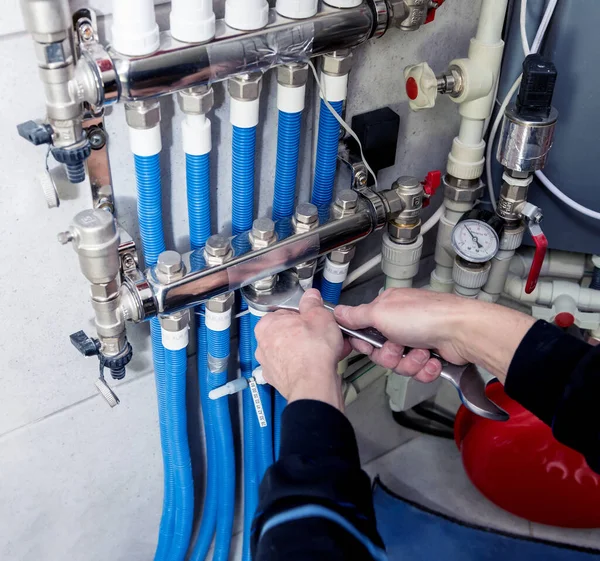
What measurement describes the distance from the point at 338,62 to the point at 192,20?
20 cm

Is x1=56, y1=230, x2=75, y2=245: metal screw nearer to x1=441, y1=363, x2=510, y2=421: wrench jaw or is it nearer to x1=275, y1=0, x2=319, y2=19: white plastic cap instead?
x1=275, y1=0, x2=319, y2=19: white plastic cap

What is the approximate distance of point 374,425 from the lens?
1334 millimetres

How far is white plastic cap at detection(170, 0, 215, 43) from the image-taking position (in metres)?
0.63

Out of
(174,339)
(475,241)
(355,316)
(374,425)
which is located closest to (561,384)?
(355,316)

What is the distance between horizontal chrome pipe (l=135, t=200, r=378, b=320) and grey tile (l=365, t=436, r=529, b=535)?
63 centimetres

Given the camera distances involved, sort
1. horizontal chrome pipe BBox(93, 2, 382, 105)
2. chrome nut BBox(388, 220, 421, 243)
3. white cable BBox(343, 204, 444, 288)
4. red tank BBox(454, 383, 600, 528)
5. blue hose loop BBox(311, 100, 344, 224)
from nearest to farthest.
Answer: horizontal chrome pipe BBox(93, 2, 382, 105)
blue hose loop BBox(311, 100, 344, 224)
chrome nut BBox(388, 220, 421, 243)
white cable BBox(343, 204, 444, 288)
red tank BBox(454, 383, 600, 528)

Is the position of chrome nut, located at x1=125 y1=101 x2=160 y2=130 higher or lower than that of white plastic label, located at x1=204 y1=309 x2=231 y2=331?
higher

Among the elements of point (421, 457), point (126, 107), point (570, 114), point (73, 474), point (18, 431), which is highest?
point (126, 107)

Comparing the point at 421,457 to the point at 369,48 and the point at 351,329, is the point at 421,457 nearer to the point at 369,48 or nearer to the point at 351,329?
the point at 351,329

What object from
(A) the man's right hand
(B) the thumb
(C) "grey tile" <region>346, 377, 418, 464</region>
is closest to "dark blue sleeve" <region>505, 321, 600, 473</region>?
(A) the man's right hand

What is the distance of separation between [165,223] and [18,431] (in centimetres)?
32

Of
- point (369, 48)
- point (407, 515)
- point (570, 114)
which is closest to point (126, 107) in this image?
point (369, 48)

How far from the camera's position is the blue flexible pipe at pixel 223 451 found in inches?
34.9

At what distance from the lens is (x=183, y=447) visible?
947 millimetres
